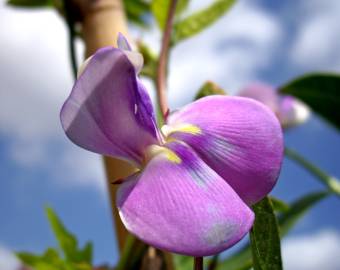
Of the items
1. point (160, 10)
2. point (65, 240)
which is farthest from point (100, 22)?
point (65, 240)

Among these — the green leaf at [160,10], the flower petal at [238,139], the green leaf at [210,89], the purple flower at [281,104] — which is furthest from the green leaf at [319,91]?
the flower petal at [238,139]

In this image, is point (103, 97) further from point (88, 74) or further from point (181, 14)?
point (181, 14)

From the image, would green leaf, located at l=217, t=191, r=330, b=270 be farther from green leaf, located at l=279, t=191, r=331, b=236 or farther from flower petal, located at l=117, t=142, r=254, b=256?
flower petal, located at l=117, t=142, r=254, b=256

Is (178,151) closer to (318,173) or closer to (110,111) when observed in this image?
(110,111)

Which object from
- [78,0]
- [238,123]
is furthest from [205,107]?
[78,0]

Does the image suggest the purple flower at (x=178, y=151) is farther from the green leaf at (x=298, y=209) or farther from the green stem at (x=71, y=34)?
the green leaf at (x=298, y=209)

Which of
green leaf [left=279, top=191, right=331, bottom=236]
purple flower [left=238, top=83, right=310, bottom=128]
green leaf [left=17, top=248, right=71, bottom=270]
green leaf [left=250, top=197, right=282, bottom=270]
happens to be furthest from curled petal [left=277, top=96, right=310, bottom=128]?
green leaf [left=250, top=197, right=282, bottom=270]
